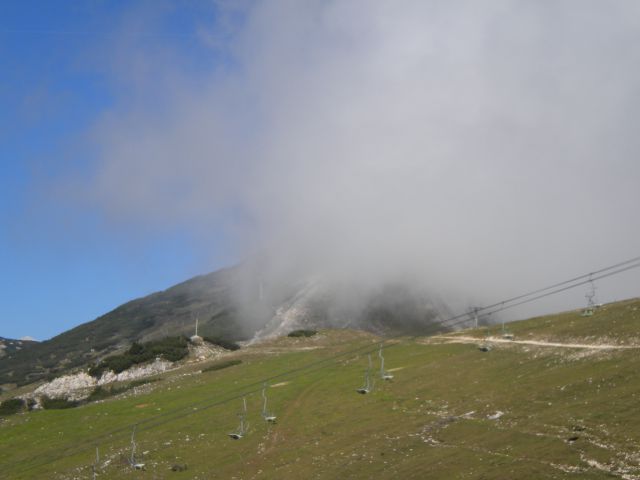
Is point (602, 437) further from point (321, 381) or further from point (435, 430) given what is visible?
point (321, 381)

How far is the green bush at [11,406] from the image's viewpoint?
105 m

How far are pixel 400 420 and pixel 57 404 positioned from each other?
70.6 meters


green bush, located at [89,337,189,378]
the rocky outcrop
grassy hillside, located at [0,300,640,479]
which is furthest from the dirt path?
the rocky outcrop

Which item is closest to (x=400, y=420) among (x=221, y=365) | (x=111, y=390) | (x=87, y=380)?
(x=221, y=365)

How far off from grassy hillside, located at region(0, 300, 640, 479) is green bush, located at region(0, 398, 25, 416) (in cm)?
1308

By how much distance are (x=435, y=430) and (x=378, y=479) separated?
34.5 feet

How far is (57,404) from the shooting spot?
10762 cm

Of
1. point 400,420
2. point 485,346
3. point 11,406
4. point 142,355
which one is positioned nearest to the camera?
point 400,420

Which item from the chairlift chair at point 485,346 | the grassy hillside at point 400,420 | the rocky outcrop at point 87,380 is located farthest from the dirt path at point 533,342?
the rocky outcrop at point 87,380

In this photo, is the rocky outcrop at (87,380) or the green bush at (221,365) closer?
the green bush at (221,365)

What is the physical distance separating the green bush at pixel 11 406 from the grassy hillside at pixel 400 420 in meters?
13.1

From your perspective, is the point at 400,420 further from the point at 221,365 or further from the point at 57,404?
the point at 57,404

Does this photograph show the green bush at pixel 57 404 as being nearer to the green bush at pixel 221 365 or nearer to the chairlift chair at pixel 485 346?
the green bush at pixel 221 365

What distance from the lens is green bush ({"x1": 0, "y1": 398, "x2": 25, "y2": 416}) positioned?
105 metres
